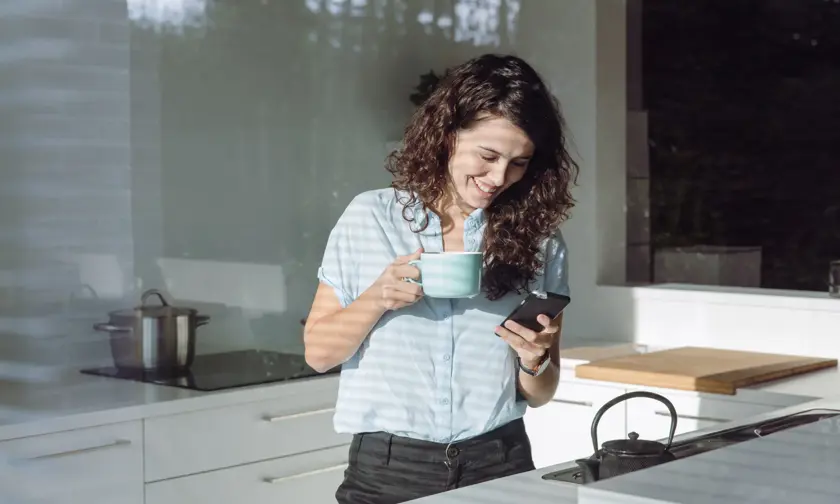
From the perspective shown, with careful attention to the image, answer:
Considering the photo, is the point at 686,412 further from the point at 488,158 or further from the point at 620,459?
the point at 620,459

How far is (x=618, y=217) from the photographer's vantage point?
343cm

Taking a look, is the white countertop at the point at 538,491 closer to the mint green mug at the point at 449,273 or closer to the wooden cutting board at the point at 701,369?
the mint green mug at the point at 449,273

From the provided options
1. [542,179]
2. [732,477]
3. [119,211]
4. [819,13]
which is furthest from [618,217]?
[732,477]

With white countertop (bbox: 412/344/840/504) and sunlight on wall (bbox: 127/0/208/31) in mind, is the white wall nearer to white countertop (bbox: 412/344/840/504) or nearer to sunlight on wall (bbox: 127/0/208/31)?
white countertop (bbox: 412/344/840/504)

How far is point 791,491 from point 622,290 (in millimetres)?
2235

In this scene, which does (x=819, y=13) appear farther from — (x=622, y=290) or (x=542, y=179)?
(x=542, y=179)

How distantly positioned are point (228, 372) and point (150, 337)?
0.69ft

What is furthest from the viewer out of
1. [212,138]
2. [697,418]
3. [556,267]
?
[212,138]

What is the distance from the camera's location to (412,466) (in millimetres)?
1642

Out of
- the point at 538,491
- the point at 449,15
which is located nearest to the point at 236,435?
the point at 538,491

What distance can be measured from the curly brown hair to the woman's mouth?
90mm

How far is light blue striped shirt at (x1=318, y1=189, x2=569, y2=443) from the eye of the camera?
1663 millimetres

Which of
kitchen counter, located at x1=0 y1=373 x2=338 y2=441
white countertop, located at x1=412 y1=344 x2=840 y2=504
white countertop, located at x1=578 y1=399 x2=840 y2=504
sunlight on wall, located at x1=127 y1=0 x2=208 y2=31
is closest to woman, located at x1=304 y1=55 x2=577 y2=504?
white countertop, located at x1=412 y1=344 x2=840 y2=504

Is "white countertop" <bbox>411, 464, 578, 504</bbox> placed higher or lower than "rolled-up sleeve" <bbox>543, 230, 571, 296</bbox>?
lower
